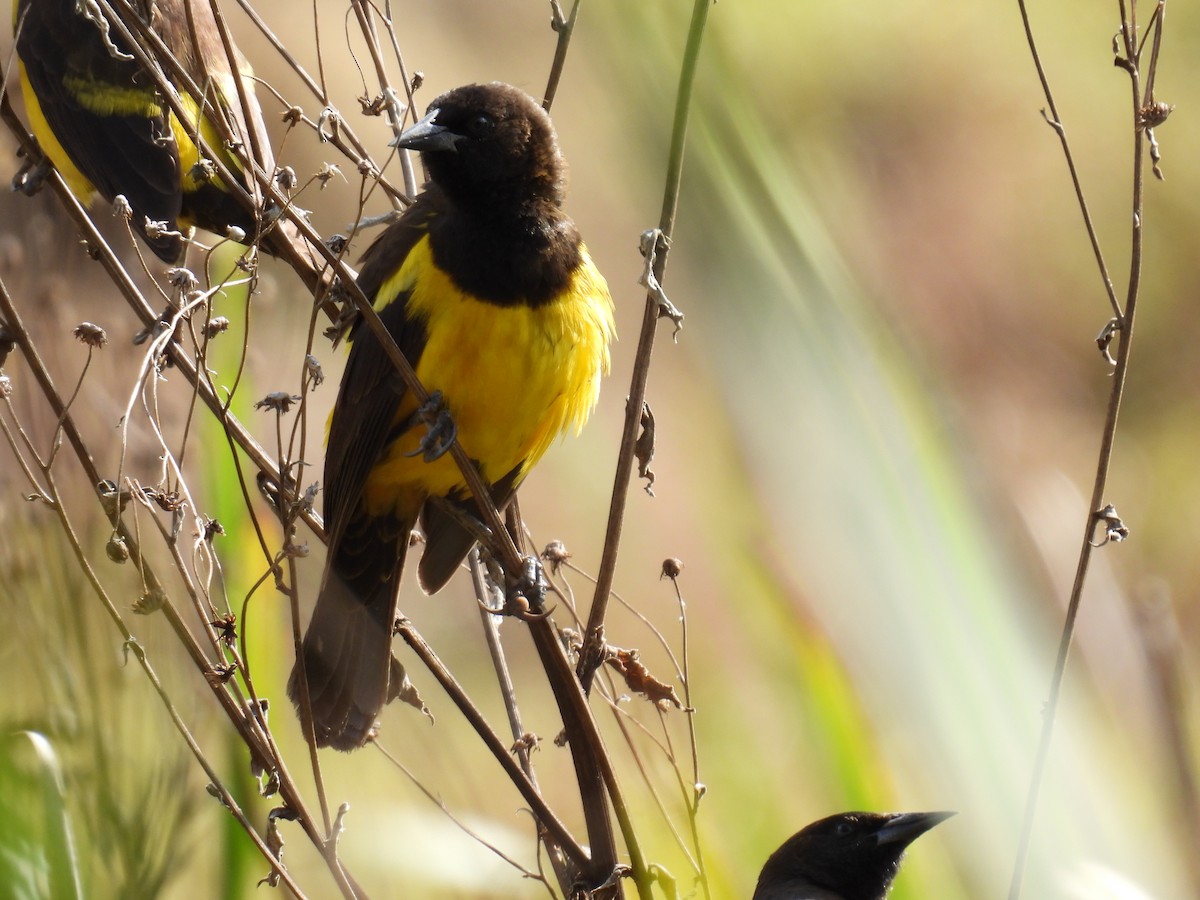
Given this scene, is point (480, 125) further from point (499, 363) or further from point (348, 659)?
point (348, 659)

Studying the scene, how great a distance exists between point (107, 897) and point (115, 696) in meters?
0.37

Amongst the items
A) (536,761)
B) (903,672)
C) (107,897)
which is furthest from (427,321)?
(536,761)

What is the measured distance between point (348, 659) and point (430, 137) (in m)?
1.16

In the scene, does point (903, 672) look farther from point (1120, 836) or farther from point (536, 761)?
point (536, 761)

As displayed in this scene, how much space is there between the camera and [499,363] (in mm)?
2975

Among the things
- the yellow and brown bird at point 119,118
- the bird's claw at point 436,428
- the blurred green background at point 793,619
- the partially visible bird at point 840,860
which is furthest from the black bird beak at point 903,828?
the yellow and brown bird at point 119,118

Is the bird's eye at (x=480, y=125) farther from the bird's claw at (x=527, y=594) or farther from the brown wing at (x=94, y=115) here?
the bird's claw at (x=527, y=594)

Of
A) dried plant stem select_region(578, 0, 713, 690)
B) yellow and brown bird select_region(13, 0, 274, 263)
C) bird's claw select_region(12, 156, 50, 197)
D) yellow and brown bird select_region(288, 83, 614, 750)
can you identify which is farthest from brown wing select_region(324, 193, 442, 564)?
bird's claw select_region(12, 156, 50, 197)

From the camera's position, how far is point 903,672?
78.9 inches

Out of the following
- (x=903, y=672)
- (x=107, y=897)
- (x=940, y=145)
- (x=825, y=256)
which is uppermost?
(x=940, y=145)

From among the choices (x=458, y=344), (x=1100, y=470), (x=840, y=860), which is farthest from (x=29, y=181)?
(x=1100, y=470)

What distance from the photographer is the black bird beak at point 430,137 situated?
293cm

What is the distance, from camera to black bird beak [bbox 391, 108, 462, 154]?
2932 mm

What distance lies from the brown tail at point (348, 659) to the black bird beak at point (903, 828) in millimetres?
1087
